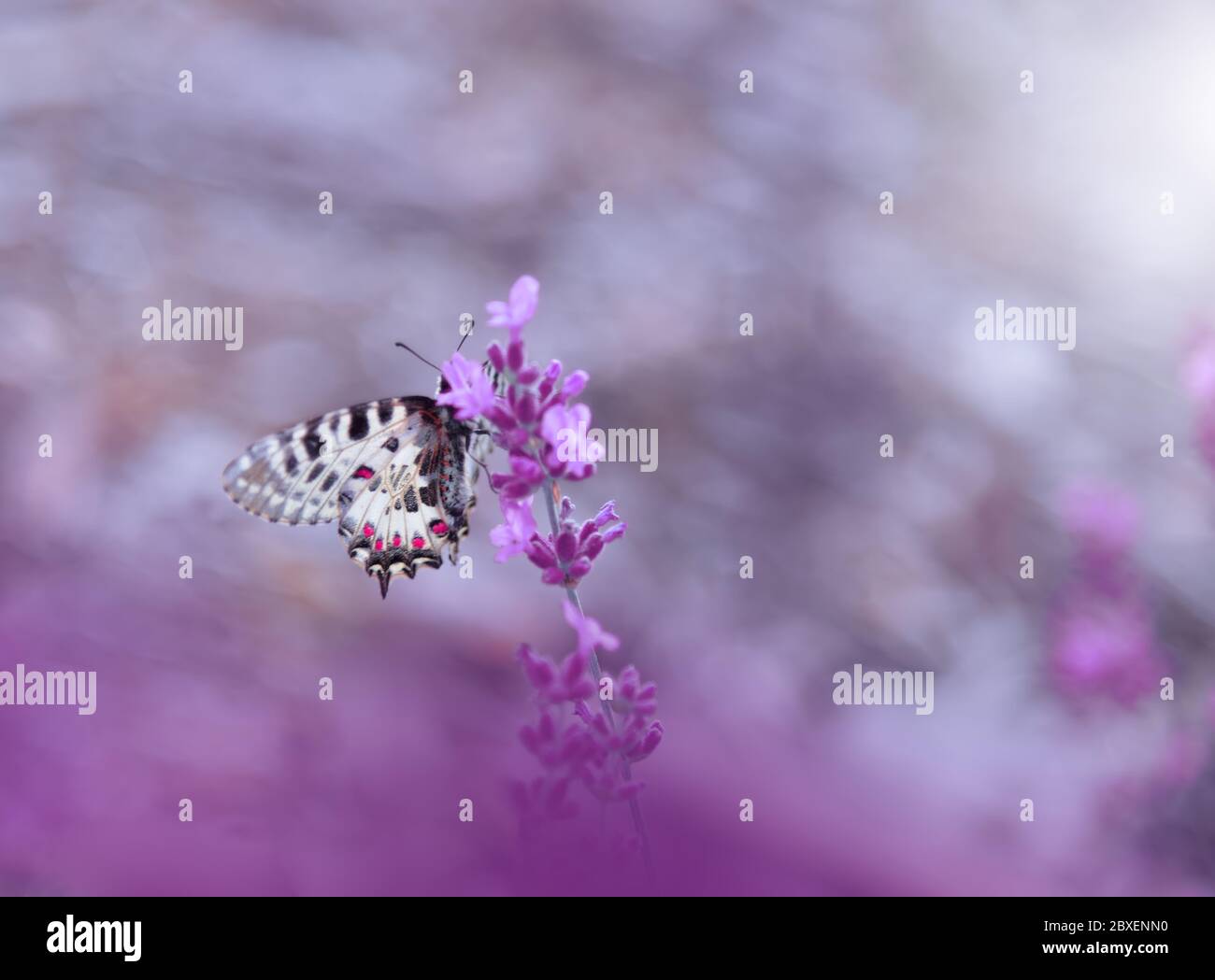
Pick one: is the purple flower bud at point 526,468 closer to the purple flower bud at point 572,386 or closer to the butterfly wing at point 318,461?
the purple flower bud at point 572,386

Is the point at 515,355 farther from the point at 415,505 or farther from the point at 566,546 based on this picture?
the point at 415,505

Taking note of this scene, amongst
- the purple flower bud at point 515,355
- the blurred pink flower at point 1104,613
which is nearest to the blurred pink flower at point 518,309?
the purple flower bud at point 515,355

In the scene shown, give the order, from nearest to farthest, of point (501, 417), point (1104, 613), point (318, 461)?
point (501, 417), point (318, 461), point (1104, 613)

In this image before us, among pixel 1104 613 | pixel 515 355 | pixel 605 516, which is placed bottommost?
pixel 1104 613

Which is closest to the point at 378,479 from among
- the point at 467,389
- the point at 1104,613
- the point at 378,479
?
the point at 378,479

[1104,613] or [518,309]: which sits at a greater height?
[518,309]

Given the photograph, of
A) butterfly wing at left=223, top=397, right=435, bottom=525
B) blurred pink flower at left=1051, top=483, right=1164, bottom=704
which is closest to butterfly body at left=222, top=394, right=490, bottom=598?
butterfly wing at left=223, top=397, right=435, bottom=525
